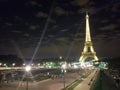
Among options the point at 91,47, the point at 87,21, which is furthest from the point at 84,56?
the point at 87,21

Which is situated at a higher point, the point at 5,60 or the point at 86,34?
the point at 86,34

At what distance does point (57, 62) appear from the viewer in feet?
564

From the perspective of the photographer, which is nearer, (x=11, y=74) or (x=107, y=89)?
(x=107, y=89)

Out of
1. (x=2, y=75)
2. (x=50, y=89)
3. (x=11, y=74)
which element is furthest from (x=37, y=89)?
(x=11, y=74)

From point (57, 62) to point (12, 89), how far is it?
440 feet

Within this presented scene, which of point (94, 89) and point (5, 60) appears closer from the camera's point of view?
point (94, 89)

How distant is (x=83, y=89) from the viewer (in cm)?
3675

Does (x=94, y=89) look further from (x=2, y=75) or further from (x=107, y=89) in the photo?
(x=2, y=75)

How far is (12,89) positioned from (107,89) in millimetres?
13617

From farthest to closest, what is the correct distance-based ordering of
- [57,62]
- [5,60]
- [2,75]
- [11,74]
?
[57,62]
[5,60]
[11,74]
[2,75]

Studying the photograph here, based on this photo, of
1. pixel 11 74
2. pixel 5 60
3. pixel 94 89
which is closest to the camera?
pixel 94 89

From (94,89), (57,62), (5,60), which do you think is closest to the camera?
(94,89)

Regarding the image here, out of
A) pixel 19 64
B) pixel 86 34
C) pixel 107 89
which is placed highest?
pixel 86 34

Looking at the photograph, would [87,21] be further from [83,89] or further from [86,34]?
[83,89]
